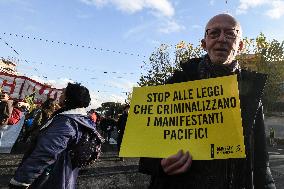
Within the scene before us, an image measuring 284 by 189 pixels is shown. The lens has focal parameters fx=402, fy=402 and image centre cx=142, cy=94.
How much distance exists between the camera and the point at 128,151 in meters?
2.04

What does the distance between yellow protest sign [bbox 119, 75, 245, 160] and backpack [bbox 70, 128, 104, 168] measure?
5.67ft

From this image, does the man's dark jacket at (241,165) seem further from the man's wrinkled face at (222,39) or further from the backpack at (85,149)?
the backpack at (85,149)

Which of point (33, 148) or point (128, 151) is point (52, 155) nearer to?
point (33, 148)

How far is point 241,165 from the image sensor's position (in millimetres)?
2027

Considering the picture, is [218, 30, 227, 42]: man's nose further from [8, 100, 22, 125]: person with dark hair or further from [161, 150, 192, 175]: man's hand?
[8, 100, 22, 125]: person with dark hair

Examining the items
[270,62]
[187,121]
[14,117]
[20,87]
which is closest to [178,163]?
[187,121]

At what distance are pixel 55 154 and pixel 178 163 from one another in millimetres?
1871

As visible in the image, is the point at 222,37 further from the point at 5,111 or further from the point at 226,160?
the point at 5,111

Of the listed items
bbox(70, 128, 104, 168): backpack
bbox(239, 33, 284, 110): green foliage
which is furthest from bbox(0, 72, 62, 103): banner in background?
bbox(239, 33, 284, 110): green foliage

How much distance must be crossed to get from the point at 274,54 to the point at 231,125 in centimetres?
4421

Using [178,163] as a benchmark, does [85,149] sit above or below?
above

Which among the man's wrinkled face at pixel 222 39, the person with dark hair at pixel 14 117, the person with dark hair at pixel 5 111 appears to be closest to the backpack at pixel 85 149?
the man's wrinkled face at pixel 222 39

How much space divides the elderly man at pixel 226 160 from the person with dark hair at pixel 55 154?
161 cm

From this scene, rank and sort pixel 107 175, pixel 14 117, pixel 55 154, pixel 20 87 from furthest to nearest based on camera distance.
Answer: pixel 20 87 < pixel 14 117 < pixel 107 175 < pixel 55 154
